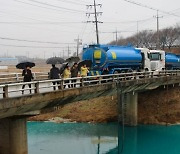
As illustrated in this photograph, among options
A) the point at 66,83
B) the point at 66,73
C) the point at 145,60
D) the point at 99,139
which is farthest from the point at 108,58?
the point at 66,83

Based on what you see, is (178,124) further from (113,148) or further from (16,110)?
(16,110)

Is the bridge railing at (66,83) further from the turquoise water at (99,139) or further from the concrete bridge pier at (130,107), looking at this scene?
the turquoise water at (99,139)

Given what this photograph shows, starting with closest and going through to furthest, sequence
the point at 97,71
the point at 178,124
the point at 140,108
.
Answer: the point at 97,71, the point at 178,124, the point at 140,108

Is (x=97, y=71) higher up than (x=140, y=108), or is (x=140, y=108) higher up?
(x=97, y=71)

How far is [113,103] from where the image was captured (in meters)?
39.1

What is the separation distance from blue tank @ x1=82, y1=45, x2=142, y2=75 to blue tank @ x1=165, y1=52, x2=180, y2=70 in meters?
11.9

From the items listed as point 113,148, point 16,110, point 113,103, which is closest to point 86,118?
point 113,103

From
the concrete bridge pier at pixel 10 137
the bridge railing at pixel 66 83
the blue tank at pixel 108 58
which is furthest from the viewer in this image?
the blue tank at pixel 108 58

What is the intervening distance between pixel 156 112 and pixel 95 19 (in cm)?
1703

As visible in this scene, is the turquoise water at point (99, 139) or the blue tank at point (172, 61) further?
the blue tank at point (172, 61)

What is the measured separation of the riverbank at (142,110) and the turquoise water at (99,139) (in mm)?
1483

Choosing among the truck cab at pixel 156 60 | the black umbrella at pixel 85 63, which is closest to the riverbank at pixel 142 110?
the truck cab at pixel 156 60

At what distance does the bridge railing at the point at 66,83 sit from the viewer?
13.9m

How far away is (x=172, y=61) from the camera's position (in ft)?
139
